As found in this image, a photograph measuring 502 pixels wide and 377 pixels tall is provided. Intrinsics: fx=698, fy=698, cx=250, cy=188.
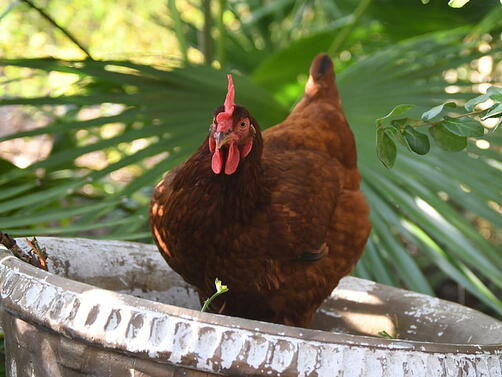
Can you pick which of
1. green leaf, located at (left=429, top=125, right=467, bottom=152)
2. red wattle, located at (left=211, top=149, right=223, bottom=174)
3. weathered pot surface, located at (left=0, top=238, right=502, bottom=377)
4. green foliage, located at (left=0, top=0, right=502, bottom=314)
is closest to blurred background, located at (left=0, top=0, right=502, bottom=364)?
green foliage, located at (left=0, top=0, right=502, bottom=314)

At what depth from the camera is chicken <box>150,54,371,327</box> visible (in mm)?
1420

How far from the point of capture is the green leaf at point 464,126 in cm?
90

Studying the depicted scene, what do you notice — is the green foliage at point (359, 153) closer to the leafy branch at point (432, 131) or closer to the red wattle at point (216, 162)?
the red wattle at point (216, 162)

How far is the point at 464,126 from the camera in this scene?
912 millimetres

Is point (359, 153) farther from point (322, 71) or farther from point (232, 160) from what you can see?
point (232, 160)

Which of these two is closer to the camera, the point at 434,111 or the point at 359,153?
the point at 434,111

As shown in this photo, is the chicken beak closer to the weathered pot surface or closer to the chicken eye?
the chicken eye

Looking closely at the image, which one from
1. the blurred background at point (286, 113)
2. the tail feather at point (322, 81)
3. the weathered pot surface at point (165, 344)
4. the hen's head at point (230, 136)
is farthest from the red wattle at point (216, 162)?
the tail feather at point (322, 81)

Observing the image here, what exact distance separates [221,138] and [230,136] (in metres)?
0.02

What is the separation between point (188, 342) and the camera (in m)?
0.84

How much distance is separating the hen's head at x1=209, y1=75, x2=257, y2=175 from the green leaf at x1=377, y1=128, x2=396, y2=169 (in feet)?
1.60

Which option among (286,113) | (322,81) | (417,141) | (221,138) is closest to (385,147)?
(417,141)

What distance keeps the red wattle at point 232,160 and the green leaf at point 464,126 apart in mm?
566

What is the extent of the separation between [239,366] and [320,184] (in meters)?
0.85
